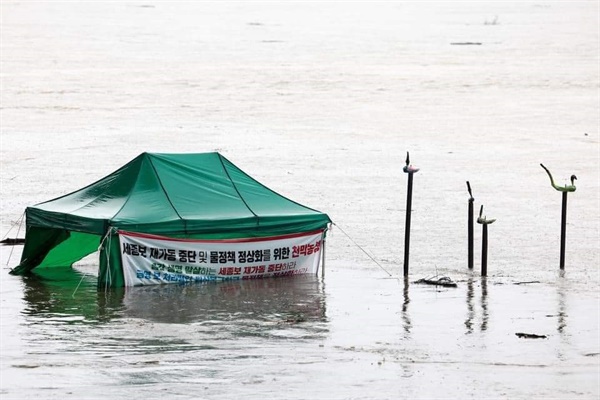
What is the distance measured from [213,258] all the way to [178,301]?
1.63m

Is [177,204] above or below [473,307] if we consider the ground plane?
above

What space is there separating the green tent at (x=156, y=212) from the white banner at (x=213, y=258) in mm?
134

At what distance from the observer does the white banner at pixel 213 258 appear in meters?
22.0

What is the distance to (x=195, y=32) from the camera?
8431 cm

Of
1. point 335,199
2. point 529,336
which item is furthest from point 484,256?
point 335,199

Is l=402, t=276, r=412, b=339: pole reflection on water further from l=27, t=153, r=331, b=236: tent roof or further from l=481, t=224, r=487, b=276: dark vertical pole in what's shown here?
l=27, t=153, r=331, b=236: tent roof

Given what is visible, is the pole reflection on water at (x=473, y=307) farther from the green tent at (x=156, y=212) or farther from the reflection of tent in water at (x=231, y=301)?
the green tent at (x=156, y=212)

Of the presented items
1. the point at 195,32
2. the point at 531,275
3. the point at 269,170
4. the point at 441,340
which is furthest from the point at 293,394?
the point at 195,32

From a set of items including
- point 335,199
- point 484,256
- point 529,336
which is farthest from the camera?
point 335,199

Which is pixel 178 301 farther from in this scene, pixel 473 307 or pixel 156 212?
pixel 473 307

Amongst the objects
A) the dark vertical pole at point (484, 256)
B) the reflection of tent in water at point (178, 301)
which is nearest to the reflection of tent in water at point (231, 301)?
the reflection of tent in water at point (178, 301)

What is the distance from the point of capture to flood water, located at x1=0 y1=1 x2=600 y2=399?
16703mm

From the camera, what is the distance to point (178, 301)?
21.4 metres

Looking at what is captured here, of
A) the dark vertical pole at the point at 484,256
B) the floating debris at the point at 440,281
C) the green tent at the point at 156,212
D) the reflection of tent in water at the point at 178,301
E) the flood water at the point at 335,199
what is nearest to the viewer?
the flood water at the point at 335,199
